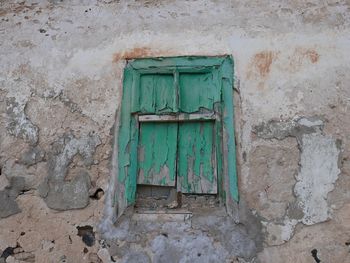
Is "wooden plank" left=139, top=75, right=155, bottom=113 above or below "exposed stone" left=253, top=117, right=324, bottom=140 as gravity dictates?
above

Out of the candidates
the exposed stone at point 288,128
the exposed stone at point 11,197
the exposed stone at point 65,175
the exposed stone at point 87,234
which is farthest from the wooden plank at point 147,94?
the exposed stone at point 11,197

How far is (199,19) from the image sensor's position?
317 centimetres

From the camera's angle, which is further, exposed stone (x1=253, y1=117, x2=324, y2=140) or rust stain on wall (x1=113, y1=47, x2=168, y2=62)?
rust stain on wall (x1=113, y1=47, x2=168, y2=62)

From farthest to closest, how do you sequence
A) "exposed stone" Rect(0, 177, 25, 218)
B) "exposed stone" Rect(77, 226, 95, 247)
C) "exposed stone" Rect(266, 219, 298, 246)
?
"exposed stone" Rect(0, 177, 25, 218), "exposed stone" Rect(77, 226, 95, 247), "exposed stone" Rect(266, 219, 298, 246)

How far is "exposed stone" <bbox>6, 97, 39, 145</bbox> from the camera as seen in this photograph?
10.2ft

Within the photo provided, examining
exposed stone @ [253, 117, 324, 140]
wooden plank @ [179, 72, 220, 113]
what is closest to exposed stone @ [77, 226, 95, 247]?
wooden plank @ [179, 72, 220, 113]

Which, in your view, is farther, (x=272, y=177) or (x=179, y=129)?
(x=179, y=129)

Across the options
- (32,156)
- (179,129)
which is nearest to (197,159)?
(179,129)

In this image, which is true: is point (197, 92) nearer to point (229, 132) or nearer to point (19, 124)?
point (229, 132)

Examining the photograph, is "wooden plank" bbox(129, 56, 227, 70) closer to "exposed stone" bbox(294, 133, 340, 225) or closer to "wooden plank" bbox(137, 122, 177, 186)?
"wooden plank" bbox(137, 122, 177, 186)

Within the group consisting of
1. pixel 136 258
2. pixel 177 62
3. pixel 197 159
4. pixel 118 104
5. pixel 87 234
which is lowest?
pixel 136 258

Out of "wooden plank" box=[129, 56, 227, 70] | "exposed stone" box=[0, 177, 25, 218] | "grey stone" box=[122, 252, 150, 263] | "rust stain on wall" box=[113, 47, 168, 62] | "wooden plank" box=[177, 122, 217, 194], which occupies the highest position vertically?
Answer: "rust stain on wall" box=[113, 47, 168, 62]

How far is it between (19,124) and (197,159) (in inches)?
46.0

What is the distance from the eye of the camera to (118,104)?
3.08 m
